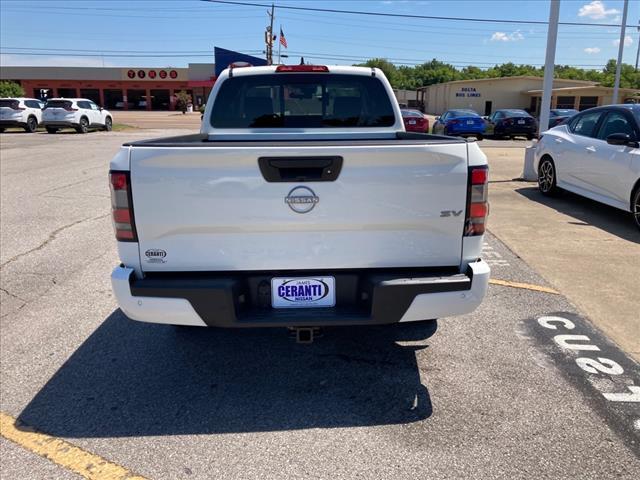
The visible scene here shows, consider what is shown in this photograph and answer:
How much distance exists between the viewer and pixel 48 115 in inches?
1073

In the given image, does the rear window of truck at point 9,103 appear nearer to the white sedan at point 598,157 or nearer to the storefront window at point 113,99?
the white sedan at point 598,157

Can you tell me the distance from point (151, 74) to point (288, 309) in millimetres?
78999

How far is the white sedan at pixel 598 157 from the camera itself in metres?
7.11

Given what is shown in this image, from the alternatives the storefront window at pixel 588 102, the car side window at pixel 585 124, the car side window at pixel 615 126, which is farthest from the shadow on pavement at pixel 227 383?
the storefront window at pixel 588 102

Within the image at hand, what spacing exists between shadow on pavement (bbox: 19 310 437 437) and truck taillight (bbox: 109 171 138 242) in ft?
3.50

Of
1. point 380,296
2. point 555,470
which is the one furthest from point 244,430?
point 555,470

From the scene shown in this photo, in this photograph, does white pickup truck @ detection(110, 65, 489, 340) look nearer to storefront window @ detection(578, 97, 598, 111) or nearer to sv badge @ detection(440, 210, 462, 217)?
sv badge @ detection(440, 210, 462, 217)

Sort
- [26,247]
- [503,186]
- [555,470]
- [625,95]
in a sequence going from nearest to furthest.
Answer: [555,470] → [26,247] → [503,186] → [625,95]

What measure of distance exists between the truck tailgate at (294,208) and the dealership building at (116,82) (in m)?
72.6

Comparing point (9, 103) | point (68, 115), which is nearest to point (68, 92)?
point (9, 103)

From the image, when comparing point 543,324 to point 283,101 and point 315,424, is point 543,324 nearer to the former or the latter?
point 315,424

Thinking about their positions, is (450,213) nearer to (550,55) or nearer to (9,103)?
(550,55)

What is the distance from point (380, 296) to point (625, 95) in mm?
60931

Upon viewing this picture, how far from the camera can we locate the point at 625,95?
5316cm
